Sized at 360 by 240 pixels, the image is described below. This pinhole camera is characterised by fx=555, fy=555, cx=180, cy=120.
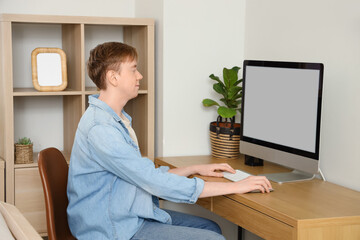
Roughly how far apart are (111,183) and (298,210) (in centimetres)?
71

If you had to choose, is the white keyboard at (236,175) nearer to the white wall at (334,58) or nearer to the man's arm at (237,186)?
the man's arm at (237,186)

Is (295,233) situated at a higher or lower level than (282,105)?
lower

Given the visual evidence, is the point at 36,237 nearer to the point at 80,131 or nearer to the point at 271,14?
the point at 80,131

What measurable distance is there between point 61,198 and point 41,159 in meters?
0.21

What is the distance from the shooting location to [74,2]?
3.32 meters

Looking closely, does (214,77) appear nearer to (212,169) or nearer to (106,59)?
(212,169)

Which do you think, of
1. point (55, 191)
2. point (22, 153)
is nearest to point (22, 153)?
point (22, 153)

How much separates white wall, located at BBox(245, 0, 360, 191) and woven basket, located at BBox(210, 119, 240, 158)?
461 millimetres

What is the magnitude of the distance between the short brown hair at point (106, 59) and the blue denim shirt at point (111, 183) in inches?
4.0

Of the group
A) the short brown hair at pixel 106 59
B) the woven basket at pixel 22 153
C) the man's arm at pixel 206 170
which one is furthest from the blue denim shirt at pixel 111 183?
the woven basket at pixel 22 153

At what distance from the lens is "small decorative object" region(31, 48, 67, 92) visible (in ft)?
9.80

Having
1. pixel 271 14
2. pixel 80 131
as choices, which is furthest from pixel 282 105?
pixel 80 131

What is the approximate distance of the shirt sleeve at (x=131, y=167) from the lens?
2.04 meters

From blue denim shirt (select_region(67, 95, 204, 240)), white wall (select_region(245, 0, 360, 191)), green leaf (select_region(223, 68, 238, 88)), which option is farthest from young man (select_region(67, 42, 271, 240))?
green leaf (select_region(223, 68, 238, 88))
